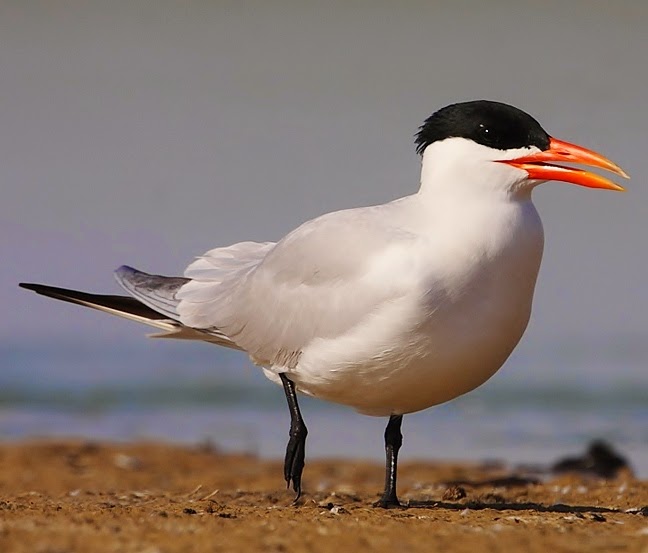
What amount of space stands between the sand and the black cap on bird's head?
4.76ft

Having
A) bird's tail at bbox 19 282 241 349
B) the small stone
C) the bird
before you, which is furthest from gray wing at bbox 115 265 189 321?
the small stone

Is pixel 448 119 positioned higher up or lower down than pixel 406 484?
higher up

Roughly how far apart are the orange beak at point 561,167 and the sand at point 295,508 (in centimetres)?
143

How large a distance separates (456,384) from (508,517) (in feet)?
2.16

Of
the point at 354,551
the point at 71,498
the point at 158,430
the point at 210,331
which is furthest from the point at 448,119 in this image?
the point at 158,430

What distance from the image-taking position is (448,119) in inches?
246

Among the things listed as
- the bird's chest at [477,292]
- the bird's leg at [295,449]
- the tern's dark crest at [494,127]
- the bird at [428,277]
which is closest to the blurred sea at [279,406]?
the bird's leg at [295,449]

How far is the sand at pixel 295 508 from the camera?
16.0ft

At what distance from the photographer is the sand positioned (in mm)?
4887

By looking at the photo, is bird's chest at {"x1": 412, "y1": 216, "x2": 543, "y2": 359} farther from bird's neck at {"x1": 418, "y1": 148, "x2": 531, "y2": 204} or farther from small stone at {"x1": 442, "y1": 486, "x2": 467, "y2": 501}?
small stone at {"x1": 442, "y1": 486, "x2": 467, "y2": 501}

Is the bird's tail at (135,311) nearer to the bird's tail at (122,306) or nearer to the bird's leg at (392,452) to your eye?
the bird's tail at (122,306)

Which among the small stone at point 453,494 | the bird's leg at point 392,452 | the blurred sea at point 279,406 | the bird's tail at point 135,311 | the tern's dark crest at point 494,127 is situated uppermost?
the tern's dark crest at point 494,127

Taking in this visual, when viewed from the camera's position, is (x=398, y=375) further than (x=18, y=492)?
No

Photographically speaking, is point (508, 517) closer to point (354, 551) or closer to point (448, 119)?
point (354, 551)
